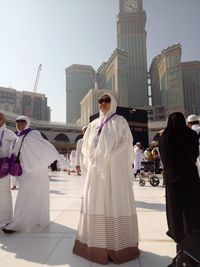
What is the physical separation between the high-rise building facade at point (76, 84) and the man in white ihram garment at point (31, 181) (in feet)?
413

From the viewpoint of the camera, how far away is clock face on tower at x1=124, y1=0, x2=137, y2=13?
128 meters

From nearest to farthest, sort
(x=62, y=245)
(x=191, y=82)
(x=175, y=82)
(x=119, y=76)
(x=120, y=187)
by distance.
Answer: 1. (x=120, y=187)
2. (x=62, y=245)
3. (x=175, y=82)
4. (x=119, y=76)
5. (x=191, y=82)

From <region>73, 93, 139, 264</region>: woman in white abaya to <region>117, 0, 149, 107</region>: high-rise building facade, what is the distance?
111m

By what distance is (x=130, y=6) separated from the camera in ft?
422

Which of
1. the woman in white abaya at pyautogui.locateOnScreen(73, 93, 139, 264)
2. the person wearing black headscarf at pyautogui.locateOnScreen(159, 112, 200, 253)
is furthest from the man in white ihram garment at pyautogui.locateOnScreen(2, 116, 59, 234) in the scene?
the person wearing black headscarf at pyautogui.locateOnScreen(159, 112, 200, 253)

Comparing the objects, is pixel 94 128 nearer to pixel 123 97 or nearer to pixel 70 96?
pixel 123 97

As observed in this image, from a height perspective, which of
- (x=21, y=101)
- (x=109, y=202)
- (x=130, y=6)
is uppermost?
(x=130, y=6)

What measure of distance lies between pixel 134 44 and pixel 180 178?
126m

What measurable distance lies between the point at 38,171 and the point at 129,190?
142 centimetres

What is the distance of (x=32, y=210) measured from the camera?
136 inches

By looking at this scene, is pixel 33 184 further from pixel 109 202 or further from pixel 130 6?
pixel 130 6

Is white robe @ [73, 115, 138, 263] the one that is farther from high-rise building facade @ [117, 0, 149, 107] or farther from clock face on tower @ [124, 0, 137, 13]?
clock face on tower @ [124, 0, 137, 13]

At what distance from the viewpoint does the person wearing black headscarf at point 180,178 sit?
215 centimetres

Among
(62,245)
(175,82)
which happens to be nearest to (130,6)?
(175,82)
